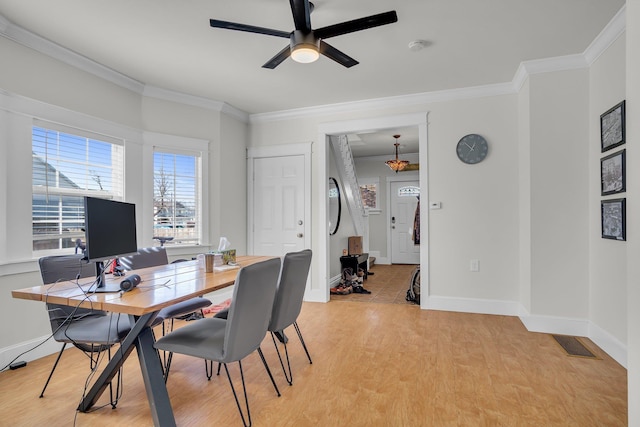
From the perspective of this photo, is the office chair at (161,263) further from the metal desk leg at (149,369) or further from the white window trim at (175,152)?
the white window trim at (175,152)

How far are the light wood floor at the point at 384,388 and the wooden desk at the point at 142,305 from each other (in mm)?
242

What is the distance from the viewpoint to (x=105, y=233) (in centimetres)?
196

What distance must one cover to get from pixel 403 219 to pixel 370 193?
3.33 feet

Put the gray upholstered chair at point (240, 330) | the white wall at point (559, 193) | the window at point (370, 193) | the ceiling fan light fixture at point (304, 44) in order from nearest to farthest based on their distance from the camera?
the gray upholstered chair at point (240, 330)
the ceiling fan light fixture at point (304, 44)
the white wall at point (559, 193)
the window at point (370, 193)

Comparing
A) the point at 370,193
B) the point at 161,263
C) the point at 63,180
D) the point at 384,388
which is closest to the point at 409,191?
the point at 370,193

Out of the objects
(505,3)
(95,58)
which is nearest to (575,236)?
(505,3)

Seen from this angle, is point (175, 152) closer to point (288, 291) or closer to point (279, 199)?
point (279, 199)

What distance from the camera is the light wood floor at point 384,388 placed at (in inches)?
75.1

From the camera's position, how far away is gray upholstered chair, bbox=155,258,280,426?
1724mm

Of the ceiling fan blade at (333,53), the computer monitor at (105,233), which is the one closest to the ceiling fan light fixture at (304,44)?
the ceiling fan blade at (333,53)

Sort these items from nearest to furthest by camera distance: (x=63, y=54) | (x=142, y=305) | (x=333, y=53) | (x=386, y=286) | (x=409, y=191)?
(x=142, y=305), (x=333, y=53), (x=63, y=54), (x=386, y=286), (x=409, y=191)

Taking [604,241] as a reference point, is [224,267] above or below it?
below

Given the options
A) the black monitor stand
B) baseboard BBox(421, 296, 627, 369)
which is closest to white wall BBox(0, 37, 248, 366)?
→ the black monitor stand

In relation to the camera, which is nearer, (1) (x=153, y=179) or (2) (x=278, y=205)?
(1) (x=153, y=179)
